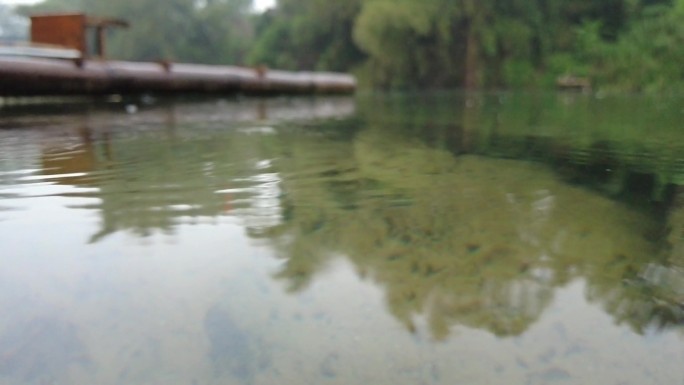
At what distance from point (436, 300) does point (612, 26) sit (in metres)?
24.2

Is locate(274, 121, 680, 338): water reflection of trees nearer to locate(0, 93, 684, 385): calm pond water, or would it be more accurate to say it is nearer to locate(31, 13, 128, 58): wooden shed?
locate(0, 93, 684, 385): calm pond water

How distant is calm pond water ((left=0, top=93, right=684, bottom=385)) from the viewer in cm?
94

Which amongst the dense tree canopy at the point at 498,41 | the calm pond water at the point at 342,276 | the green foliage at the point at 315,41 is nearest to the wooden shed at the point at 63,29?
the calm pond water at the point at 342,276

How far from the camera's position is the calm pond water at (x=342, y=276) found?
0.94m

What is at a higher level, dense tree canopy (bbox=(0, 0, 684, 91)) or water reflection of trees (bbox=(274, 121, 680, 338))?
dense tree canopy (bbox=(0, 0, 684, 91))

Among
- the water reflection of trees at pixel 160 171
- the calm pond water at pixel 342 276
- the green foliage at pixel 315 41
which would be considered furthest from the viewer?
the green foliage at pixel 315 41

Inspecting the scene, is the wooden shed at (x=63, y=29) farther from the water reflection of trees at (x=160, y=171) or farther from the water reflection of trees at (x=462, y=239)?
the water reflection of trees at (x=462, y=239)

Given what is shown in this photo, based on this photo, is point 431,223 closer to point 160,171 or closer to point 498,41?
point 160,171

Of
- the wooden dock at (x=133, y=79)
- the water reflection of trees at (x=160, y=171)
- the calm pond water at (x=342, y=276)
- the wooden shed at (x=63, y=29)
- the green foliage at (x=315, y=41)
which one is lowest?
the calm pond water at (x=342, y=276)

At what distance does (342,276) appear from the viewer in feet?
4.08

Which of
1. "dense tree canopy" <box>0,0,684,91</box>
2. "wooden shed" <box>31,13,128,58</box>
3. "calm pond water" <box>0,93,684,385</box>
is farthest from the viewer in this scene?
"dense tree canopy" <box>0,0,684,91</box>

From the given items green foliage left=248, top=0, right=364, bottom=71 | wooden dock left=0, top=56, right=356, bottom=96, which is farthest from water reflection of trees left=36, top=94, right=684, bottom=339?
green foliage left=248, top=0, right=364, bottom=71

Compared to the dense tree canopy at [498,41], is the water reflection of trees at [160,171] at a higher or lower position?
lower

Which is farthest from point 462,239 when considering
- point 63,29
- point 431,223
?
point 63,29
